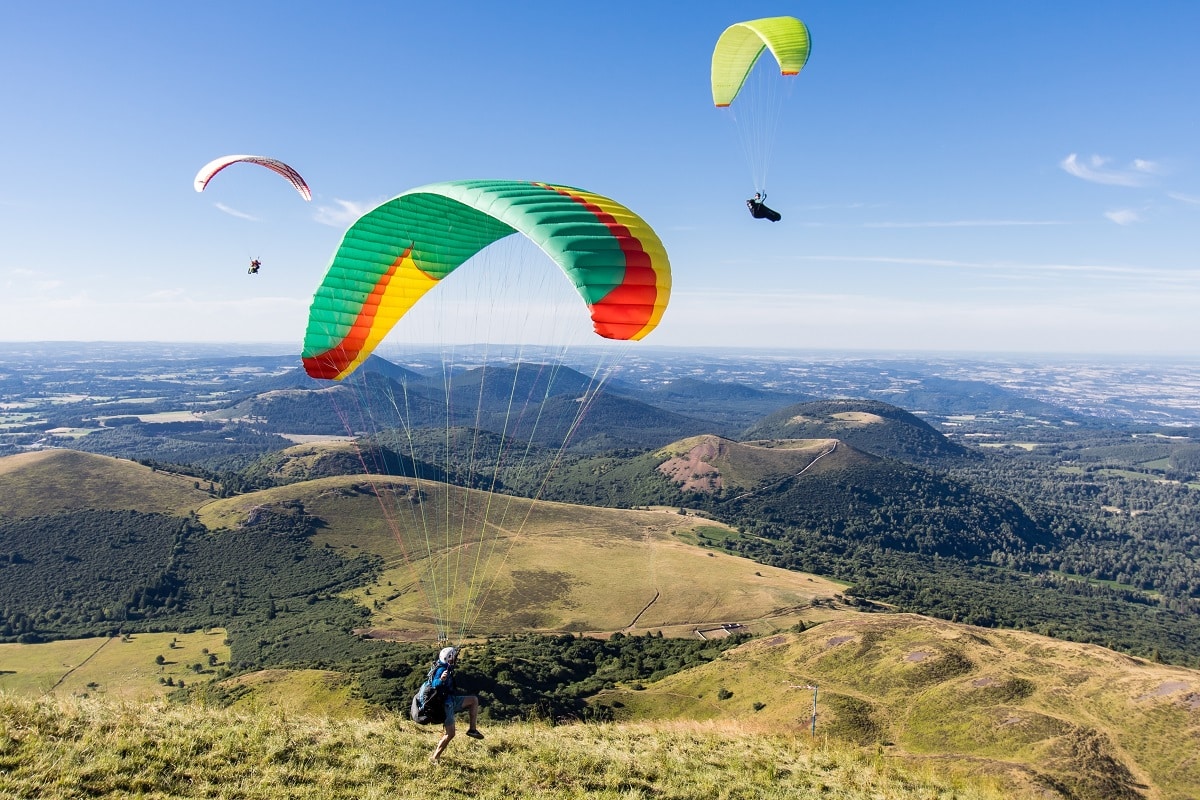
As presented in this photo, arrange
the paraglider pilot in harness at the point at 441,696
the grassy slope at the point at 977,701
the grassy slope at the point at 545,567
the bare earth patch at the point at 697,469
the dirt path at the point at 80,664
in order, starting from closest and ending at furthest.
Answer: the paraglider pilot in harness at the point at 441,696
the grassy slope at the point at 977,701
the dirt path at the point at 80,664
the grassy slope at the point at 545,567
the bare earth patch at the point at 697,469

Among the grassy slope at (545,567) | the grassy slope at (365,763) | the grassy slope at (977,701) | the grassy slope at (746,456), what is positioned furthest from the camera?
the grassy slope at (746,456)

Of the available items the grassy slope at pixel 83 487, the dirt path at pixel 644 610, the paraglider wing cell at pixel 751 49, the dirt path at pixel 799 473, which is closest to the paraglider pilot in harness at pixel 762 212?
the paraglider wing cell at pixel 751 49

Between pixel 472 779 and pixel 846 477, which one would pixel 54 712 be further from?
pixel 846 477

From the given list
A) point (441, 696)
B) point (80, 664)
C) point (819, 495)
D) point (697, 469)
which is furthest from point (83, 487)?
point (819, 495)

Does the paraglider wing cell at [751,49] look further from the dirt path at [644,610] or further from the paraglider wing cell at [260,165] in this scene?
the dirt path at [644,610]

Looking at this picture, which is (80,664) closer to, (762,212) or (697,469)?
(762,212)

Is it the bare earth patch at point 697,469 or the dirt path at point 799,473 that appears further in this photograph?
the bare earth patch at point 697,469

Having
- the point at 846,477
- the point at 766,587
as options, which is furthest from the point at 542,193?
the point at 846,477
